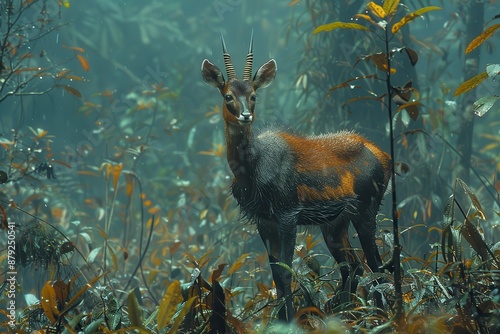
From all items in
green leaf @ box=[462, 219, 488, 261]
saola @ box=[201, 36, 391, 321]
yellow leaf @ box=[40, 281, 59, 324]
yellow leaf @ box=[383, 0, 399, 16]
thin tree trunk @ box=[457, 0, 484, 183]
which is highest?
thin tree trunk @ box=[457, 0, 484, 183]

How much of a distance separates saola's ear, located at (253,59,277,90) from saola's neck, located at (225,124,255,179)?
27 centimetres

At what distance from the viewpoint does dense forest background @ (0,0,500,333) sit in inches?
126

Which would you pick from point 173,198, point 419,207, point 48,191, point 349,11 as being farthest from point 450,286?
point 173,198

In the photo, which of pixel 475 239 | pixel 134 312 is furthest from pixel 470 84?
pixel 134 312

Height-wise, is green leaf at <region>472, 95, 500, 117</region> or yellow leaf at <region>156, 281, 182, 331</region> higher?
green leaf at <region>472, 95, 500, 117</region>

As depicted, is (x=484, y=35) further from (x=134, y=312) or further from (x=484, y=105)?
(x=134, y=312)

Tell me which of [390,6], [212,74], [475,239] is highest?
[212,74]

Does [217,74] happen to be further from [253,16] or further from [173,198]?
[253,16]

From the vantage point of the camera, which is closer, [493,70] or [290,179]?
[493,70]

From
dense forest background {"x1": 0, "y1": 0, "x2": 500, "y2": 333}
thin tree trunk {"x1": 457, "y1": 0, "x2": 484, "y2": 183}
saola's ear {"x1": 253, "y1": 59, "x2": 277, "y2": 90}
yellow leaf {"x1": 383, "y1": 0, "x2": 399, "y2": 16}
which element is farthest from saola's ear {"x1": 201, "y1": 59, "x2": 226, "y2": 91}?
thin tree trunk {"x1": 457, "y1": 0, "x2": 484, "y2": 183}

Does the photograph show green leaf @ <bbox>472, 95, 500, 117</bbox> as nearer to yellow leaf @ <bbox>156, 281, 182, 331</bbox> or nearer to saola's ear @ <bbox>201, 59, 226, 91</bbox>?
saola's ear @ <bbox>201, 59, 226, 91</bbox>

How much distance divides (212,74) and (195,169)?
6959mm

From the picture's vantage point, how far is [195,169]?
10406 mm

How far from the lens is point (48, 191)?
9.42 metres
